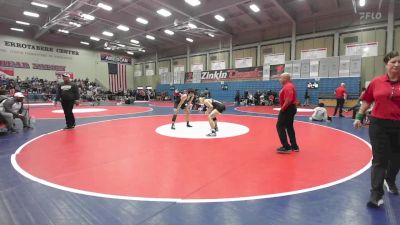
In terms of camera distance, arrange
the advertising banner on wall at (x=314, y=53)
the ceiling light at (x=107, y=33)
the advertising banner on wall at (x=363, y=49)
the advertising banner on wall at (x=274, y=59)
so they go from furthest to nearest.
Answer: the ceiling light at (x=107, y=33) < the advertising banner on wall at (x=274, y=59) < the advertising banner on wall at (x=314, y=53) < the advertising banner on wall at (x=363, y=49)

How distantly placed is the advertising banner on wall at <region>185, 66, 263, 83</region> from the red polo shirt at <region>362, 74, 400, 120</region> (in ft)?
70.9

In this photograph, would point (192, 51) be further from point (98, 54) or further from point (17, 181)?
point (17, 181)

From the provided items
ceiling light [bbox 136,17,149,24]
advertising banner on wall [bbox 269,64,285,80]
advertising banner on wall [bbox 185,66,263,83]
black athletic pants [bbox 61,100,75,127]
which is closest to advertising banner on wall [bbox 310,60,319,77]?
advertising banner on wall [bbox 269,64,285,80]

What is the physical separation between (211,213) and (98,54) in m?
34.7

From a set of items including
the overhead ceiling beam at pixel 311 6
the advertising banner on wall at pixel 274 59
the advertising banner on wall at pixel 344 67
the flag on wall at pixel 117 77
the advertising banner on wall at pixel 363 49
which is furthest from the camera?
the flag on wall at pixel 117 77

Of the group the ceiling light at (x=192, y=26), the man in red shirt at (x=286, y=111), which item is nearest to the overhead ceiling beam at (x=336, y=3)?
the ceiling light at (x=192, y=26)

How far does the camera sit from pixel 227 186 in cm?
319

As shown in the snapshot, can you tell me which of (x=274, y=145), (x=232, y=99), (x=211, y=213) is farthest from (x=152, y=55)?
(x=211, y=213)

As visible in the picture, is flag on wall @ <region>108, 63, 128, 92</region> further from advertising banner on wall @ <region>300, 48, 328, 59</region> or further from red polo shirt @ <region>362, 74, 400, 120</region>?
red polo shirt @ <region>362, 74, 400, 120</region>

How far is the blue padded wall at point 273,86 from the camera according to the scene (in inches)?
733

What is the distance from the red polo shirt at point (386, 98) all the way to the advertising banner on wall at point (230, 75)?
21620mm

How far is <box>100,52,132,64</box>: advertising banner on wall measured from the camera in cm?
3316

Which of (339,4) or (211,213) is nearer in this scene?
(211,213)

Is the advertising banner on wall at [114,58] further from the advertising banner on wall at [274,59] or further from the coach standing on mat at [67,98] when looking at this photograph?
the coach standing on mat at [67,98]
